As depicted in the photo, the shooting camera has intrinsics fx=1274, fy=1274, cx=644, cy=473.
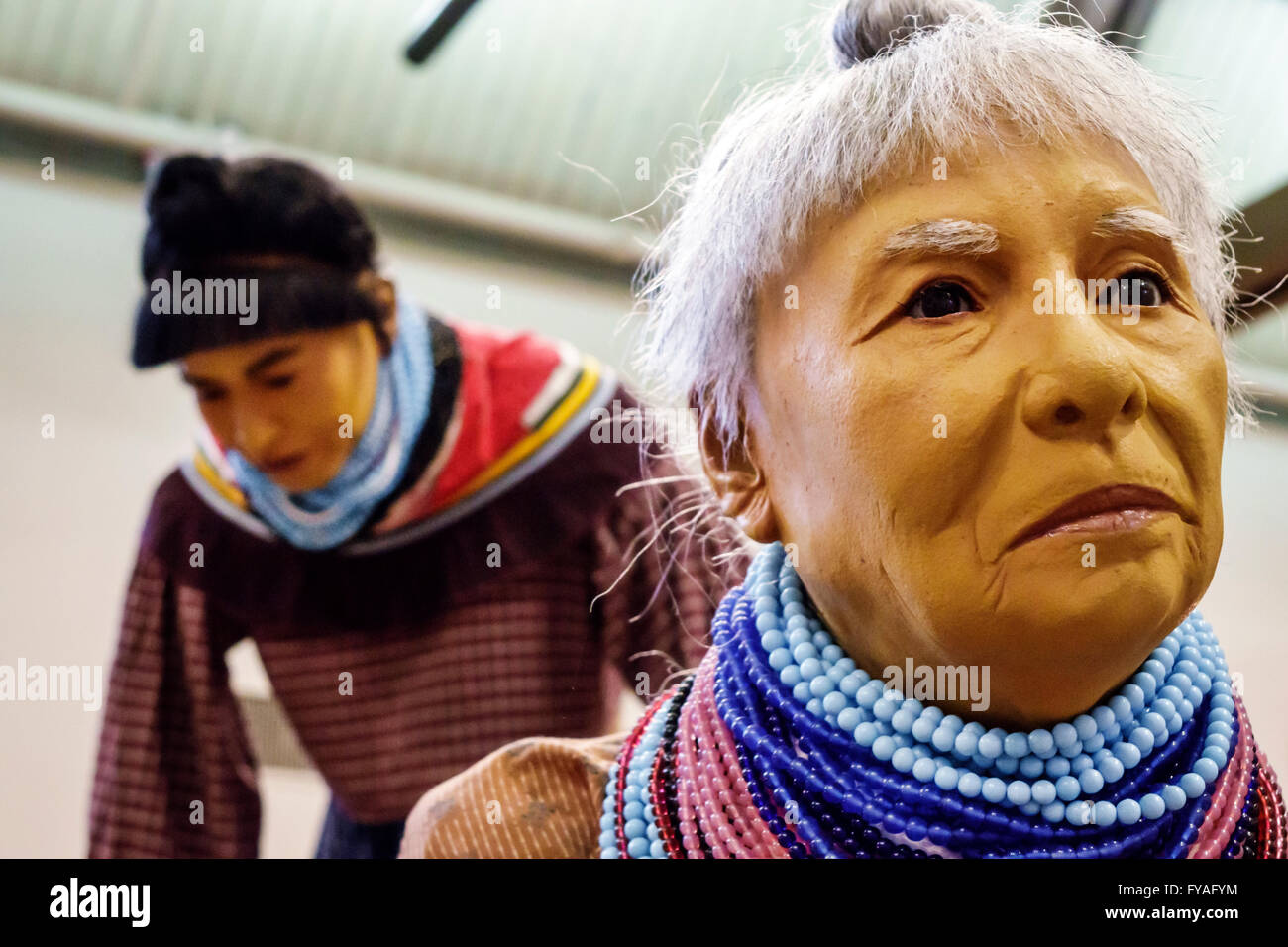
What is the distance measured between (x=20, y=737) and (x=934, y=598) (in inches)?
49.5

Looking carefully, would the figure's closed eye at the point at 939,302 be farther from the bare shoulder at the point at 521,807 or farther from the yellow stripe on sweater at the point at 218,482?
the yellow stripe on sweater at the point at 218,482

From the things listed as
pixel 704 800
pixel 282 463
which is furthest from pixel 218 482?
pixel 704 800

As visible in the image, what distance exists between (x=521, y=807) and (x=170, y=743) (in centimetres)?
62

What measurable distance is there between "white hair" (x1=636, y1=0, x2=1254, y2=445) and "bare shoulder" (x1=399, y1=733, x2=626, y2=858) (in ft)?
0.81

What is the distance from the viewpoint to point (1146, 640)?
66 centimetres

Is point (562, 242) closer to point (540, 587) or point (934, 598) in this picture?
point (540, 587)

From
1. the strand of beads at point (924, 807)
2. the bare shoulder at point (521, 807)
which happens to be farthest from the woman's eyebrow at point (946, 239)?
the bare shoulder at point (521, 807)

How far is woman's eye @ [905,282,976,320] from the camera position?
0.70 metres

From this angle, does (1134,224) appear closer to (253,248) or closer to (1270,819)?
(1270,819)

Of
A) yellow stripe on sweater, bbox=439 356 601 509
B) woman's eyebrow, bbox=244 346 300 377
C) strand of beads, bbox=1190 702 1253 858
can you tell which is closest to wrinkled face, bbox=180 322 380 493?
woman's eyebrow, bbox=244 346 300 377

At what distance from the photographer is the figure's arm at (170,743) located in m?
1.29

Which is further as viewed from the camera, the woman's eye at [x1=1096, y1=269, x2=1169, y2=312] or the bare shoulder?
the bare shoulder

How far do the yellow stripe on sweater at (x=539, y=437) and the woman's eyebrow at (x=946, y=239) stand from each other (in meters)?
0.66

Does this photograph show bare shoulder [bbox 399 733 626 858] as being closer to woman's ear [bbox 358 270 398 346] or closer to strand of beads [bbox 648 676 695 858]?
strand of beads [bbox 648 676 695 858]
